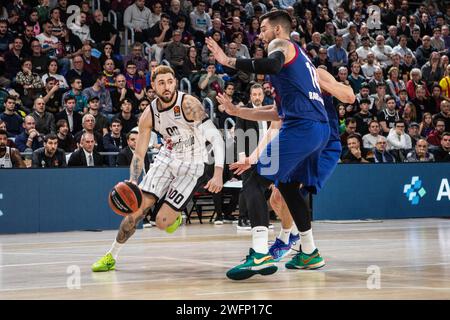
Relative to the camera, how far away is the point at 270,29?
337 inches

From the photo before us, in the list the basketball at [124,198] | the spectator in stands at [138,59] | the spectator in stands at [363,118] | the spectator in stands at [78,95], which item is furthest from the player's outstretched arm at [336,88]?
the spectator in stands at [138,59]

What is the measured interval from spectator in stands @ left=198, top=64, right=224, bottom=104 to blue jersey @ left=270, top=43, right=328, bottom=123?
1148 cm

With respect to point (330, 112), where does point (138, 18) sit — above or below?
above

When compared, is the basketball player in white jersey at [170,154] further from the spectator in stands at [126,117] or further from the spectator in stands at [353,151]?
the spectator in stands at [353,151]

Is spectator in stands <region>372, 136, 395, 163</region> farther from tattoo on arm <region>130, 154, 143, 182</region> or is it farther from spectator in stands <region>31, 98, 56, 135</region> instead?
tattoo on arm <region>130, 154, 143, 182</region>

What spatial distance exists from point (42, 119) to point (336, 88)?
374 inches

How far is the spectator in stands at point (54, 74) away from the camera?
18331 millimetres

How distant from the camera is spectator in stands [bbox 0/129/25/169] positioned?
1576cm

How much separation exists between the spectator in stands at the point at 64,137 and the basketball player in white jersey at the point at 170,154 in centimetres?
730

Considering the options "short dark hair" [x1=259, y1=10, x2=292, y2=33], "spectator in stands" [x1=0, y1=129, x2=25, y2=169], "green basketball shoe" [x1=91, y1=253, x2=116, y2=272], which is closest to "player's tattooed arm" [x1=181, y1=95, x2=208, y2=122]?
"short dark hair" [x1=259, y1=10, x2=292, y2=33]

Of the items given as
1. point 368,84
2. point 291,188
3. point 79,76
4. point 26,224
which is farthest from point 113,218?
point 368,84

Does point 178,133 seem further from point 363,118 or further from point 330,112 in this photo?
point 363,118

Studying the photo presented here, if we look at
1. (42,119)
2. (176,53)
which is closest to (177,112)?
(42,119)

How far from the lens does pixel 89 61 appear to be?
64.1ft
